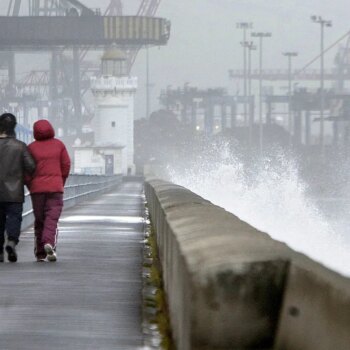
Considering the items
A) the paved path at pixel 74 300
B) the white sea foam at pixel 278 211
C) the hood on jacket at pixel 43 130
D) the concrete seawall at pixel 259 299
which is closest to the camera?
the concrete seawall at pixel 259 299

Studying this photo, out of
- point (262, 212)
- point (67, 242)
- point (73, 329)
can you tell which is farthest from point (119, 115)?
point (73, 329)

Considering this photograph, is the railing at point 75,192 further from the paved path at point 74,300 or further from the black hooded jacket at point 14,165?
the black hooded jacket at point 14,165

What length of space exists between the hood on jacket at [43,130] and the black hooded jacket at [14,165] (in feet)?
0.67

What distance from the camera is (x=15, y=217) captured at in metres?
15.3

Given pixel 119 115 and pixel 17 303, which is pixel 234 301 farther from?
pixel 119 115

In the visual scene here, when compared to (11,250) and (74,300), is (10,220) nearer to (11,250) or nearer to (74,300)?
(11,250)

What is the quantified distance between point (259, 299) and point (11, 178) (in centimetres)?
954

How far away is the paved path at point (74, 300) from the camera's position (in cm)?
874

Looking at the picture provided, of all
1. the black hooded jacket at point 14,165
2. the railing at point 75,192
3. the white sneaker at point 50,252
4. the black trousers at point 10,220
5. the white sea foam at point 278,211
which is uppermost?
the black hooded jacket at point 14,165

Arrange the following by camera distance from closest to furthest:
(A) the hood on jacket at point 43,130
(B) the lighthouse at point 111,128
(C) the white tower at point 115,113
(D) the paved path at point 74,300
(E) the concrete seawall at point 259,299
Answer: (E) the concrete seawall at point 259,299
(D) the paved path at point 74,300
(A) the hood on jacket at point 43,130
(B) the lighthouse at point 111,128
(C) the white tower at point 115,113

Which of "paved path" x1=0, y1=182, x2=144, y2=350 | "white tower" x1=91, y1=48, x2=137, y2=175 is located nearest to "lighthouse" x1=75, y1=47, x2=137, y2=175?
"white tower" x1=91, y1=48, x2=137, y2=175

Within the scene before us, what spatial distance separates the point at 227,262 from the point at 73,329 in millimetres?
3404

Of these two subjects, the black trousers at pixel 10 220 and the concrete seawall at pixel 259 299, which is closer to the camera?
the concrete seawall at pixel 259 299

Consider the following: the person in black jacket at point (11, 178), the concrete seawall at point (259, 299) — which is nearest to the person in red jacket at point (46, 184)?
the person in black jacket at point (11, 178)
